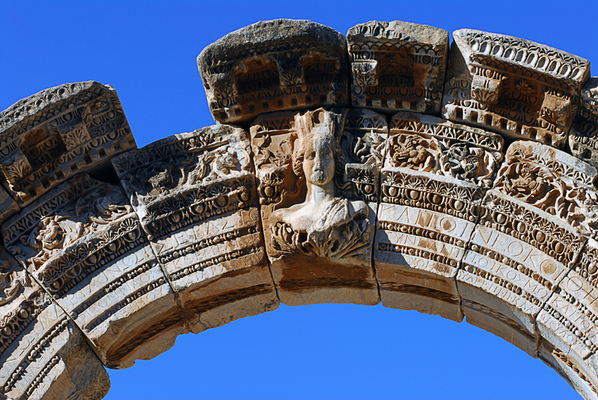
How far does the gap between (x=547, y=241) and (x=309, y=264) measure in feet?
5.76

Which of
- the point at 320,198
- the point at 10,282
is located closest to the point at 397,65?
the point at 320,198

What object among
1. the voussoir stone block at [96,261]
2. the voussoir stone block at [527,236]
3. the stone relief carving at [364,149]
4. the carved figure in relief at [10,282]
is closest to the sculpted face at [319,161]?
the stone relief carving at [364,149]

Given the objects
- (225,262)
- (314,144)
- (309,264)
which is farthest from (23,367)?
(314,144)

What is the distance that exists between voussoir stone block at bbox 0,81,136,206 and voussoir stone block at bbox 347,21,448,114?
1.87m

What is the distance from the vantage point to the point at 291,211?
22.9 ft

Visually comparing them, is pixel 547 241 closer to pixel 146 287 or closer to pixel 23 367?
pixel 146 287

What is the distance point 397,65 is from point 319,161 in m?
0.98

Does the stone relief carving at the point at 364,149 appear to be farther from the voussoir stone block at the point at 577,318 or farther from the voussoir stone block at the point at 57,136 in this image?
the voussoir stone block at the point at 57,136

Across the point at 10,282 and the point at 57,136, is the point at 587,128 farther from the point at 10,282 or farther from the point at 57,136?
the point at 10,282

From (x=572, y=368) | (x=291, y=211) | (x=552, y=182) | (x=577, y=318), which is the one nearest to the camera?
(x=577, y=318)

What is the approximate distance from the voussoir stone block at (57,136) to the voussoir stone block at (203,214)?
0.21 meters

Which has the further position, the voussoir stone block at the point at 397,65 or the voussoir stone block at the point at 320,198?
the voussoir stone block at the point at 397,65

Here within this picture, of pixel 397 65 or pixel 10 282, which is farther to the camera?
pixel 397 65

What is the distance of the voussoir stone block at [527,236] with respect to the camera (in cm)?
655
